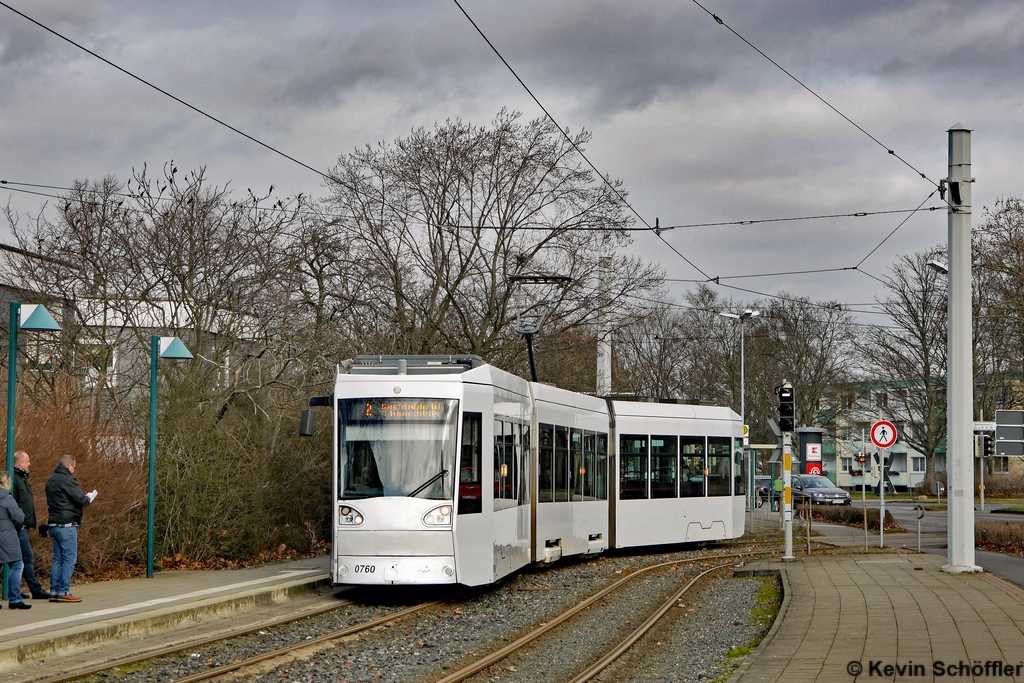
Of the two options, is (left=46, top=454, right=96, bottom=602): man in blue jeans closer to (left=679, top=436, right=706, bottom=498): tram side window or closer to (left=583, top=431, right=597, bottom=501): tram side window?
(left=583, top=431, right=597, bottom=501): tram side window

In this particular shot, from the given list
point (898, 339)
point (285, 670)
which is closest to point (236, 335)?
point (285, 670)

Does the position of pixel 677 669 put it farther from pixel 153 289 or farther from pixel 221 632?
pixel 153 289

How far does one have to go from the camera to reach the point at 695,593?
1706 centimetres

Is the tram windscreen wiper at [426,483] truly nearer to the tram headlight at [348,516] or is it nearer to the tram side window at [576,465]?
the tram headlight at [348,516]

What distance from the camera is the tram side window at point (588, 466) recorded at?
66.4 feet

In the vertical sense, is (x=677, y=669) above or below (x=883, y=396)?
below

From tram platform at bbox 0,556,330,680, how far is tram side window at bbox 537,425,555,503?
3.53 metres

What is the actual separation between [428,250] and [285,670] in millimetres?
20388

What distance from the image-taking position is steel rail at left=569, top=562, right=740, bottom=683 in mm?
10216

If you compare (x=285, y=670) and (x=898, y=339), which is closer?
(x=285, y=670)

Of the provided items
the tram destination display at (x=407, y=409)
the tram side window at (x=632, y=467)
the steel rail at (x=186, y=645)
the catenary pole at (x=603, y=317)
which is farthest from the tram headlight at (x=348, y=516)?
the catenary pole at (x=603, y=317)

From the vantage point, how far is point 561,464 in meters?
18.8

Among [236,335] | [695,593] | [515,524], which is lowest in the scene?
[695,593]

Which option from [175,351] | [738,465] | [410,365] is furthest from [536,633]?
[738,465]
